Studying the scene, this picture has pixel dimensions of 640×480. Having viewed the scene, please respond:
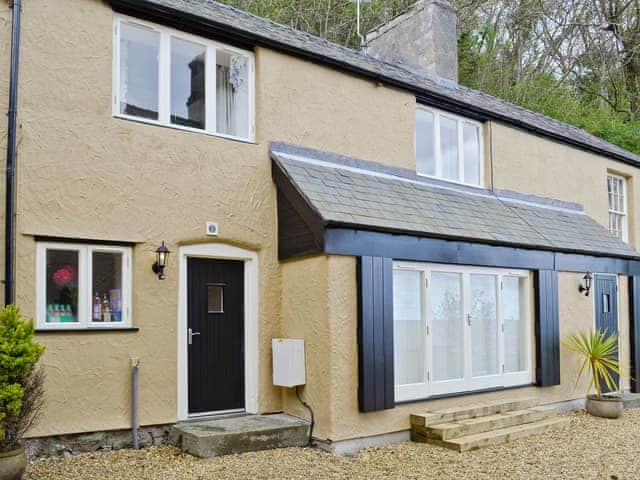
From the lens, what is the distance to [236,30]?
8.34m

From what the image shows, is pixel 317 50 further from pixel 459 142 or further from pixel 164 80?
pixel 459 142

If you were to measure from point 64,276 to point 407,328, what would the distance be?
464cm

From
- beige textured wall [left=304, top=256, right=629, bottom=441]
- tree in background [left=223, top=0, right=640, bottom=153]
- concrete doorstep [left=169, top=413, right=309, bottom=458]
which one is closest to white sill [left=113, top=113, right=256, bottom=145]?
beige textured wall [left=304, top=256, right=629, bottom=441]

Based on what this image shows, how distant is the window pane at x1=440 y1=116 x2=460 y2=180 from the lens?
11.2 m

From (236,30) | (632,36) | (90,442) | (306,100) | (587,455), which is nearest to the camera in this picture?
(90,442)

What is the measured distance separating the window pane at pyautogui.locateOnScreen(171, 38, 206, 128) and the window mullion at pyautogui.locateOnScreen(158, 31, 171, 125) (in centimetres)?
11

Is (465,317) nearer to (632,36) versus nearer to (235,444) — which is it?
(235,444)

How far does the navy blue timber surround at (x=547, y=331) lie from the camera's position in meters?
10.5

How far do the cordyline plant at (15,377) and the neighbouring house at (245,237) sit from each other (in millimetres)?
885

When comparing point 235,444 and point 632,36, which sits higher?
point 632,36

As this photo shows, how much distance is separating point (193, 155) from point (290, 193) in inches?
54.3

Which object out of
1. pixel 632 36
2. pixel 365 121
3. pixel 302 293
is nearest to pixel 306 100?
pixel 365 121

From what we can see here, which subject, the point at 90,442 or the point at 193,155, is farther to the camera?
the point at 193,155

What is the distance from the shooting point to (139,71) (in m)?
7.87
